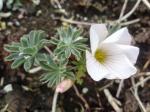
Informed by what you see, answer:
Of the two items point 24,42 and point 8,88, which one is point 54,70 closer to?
point 24,42

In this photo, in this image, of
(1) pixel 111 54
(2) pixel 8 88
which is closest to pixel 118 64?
(1) pixel 111 54

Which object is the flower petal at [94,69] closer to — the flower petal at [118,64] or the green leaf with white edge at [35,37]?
the flower petal at [118,64]

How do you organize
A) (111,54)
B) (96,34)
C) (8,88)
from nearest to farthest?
(96,34)
(111,54)
(8,88)

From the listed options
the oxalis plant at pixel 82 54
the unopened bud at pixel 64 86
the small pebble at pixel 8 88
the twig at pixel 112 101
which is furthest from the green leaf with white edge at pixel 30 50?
the twig at pixel 112 101

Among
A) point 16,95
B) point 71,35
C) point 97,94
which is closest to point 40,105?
point 16,95

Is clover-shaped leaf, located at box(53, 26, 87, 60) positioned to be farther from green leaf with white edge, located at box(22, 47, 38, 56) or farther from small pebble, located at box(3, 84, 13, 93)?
small pebble, located at box(3, 84, 13, 93)

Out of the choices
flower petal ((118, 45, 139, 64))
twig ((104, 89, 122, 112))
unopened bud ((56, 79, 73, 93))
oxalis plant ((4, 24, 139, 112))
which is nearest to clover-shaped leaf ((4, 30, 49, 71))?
oxalis plant ((4, 24, 139, 112))
